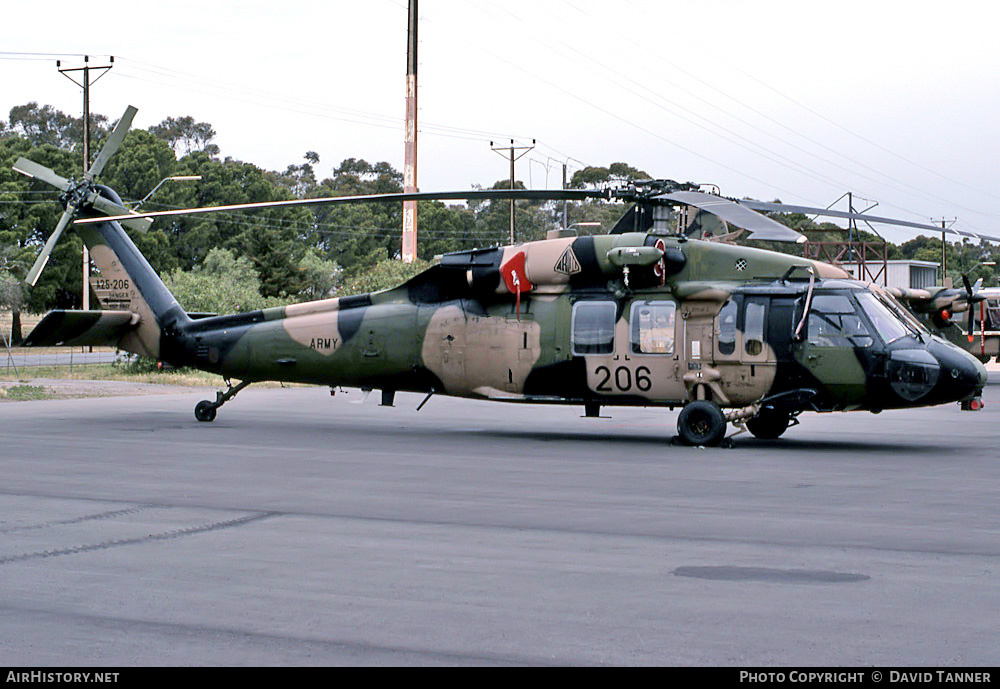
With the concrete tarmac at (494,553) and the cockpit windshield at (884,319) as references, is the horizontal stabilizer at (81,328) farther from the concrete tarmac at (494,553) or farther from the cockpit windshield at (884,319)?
the cockpit windshield at (884,319)

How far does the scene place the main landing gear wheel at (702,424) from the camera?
1628 cm

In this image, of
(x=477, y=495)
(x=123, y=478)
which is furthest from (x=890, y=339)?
(x=123, y=478)

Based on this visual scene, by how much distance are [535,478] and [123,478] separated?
4.63 m

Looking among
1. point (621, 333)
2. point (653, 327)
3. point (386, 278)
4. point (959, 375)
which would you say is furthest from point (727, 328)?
point (386, 278)

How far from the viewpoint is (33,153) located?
7481 centimetres

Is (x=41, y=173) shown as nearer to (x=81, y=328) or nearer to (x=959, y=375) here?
(x=81, y=328)

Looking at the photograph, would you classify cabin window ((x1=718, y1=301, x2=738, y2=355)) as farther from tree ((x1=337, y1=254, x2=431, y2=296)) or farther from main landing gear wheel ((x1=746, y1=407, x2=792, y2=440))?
tree ((x1=337, y1=254, x2=431, y2=296))

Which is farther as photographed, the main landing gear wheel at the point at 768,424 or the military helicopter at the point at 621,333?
the main landing gear wheel at the point at 768,424

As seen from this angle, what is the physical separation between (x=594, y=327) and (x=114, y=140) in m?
9.59

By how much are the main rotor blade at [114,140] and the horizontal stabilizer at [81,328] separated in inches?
102

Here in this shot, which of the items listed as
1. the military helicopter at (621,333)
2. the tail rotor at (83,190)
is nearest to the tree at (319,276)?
the tail rotor at (83,190)

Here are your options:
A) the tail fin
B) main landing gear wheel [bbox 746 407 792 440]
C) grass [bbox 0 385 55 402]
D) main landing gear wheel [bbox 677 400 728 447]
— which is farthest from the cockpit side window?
grass [bbox 0 385 55 402]

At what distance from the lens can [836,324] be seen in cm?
1619
